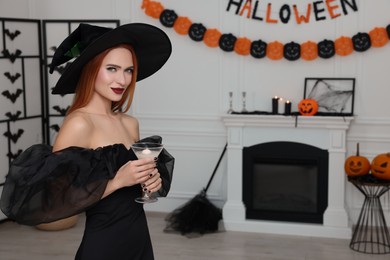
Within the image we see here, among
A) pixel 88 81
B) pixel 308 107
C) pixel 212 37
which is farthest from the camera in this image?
pixel 212 37

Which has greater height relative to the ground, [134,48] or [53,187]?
[134,48]

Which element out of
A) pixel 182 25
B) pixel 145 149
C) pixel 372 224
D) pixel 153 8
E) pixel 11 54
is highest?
pixel 153 8

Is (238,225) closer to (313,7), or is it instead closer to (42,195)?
(313,7)

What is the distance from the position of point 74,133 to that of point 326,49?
356 centimetres

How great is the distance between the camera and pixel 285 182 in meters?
5.21

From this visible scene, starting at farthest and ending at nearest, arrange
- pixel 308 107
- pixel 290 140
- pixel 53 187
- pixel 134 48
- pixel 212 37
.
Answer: pixel 212 37 < pixel 290 140 < pixel 308 107 < pixel 134 48 < pixel 53 187

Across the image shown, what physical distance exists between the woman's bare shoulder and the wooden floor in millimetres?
2601

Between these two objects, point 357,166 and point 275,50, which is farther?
point 275,50

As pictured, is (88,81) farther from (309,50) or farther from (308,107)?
(309,50)

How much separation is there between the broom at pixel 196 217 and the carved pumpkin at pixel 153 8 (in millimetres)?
1737

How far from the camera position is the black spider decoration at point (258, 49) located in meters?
5.25

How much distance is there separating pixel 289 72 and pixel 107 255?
3559 mm

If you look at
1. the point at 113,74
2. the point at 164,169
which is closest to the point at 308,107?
the point at 164,169

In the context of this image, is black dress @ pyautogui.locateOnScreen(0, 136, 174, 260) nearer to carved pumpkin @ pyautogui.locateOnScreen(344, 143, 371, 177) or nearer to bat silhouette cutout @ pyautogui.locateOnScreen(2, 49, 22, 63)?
carved pumpkin @ pyautogui.locateOnScreen(344, 143, 371, 177)
